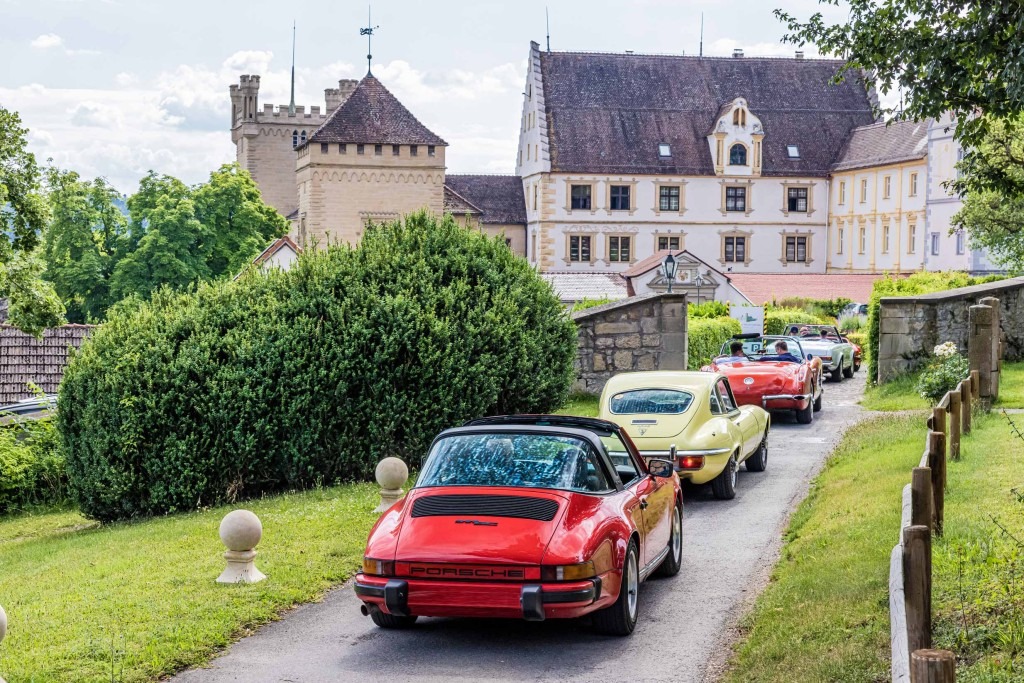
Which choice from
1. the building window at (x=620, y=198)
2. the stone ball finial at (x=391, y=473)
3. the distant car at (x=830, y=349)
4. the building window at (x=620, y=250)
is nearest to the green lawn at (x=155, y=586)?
the stone ball finial at (x=391, y=473)

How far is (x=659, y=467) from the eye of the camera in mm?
10258

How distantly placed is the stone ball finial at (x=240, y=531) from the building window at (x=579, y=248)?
7286 centimetres

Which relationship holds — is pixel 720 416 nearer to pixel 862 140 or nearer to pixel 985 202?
pixel 985 202

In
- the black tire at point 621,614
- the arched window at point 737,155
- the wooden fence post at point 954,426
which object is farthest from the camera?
the arched window at point 737,155

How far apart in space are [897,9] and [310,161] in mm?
61737

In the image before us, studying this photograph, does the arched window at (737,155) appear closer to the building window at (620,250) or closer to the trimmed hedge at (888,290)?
the building window at (620,250)

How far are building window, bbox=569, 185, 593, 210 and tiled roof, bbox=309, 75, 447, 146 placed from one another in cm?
1165

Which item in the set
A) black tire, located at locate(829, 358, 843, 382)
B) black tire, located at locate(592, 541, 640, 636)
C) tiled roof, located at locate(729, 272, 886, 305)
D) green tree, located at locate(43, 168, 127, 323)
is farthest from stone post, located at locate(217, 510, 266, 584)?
green tree, located at locate(43, 168, 127, 323)

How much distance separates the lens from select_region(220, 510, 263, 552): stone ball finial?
1023 cm

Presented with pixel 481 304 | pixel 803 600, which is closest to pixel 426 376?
pixel 481 304

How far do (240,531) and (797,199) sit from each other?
259 feet

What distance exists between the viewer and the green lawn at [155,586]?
8.22m

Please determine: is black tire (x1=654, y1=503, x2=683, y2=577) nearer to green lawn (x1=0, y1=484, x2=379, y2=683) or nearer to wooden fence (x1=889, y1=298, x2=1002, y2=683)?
wooden fence (x1=889, y1=298, x2=1002, y2=683)

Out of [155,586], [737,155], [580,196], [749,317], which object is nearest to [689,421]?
[155,586]
